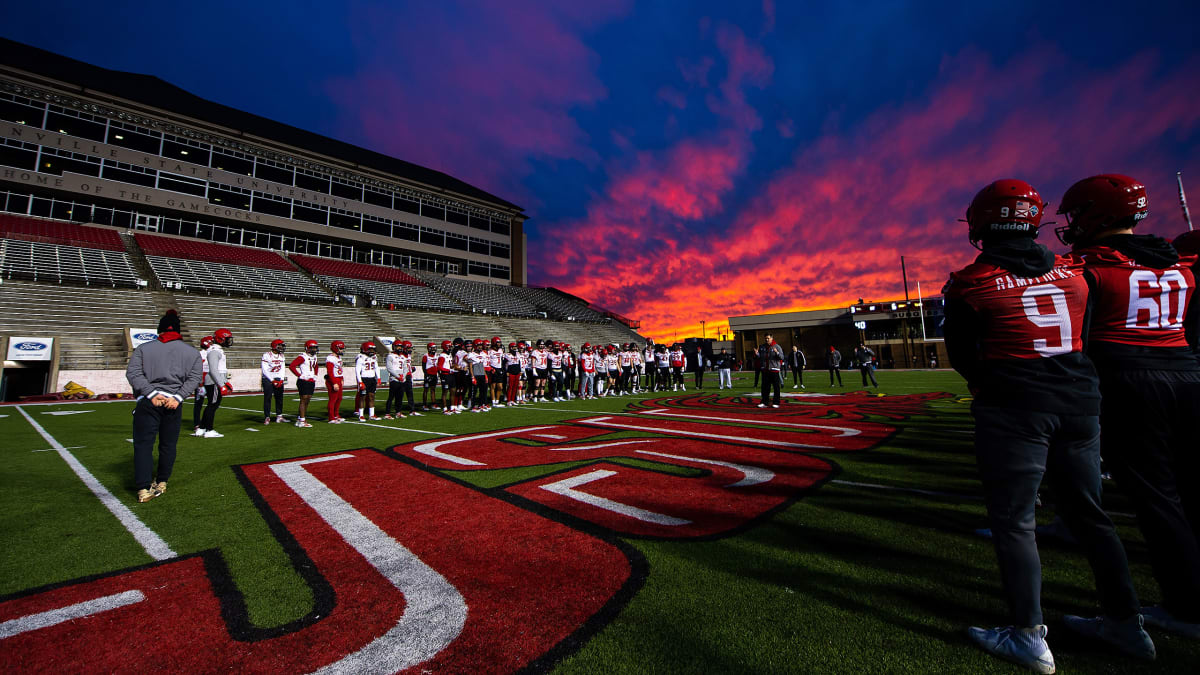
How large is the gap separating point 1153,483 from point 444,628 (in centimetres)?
324

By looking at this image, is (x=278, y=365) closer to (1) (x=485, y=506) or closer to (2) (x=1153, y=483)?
(1) (x=485, y=506)

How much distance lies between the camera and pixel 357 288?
3447 centimetres

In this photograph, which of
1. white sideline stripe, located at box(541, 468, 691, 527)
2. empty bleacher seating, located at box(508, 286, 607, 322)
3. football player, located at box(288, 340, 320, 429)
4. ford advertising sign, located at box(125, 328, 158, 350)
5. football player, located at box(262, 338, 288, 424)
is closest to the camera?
white sideline stripe, located at box(541, 468, 691, 527)

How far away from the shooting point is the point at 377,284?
121 ft

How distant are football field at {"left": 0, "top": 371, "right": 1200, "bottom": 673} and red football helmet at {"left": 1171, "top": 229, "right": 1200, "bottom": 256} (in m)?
1.93

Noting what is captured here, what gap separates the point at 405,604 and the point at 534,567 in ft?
2.32

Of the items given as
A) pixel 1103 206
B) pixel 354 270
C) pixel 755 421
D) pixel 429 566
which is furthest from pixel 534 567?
pixel 354 270

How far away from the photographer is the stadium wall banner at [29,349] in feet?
55.6

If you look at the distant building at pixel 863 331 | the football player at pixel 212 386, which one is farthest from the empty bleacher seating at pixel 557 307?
the football player at pixel 212 386

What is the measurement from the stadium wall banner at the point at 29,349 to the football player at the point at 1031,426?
27692 millimetres

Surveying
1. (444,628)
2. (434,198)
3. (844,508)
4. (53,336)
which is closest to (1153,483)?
(844,508)

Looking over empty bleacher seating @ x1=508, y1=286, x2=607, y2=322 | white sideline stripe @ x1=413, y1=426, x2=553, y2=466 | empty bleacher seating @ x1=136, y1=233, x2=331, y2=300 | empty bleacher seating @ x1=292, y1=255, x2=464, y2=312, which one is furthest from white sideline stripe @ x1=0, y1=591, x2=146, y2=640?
empty bleacher seating @ x1=508, y1=286, x2=607, y2=322

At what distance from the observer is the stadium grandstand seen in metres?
22.3

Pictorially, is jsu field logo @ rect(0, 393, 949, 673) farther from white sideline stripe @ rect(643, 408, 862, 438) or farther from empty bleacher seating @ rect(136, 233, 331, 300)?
empty bleacher seating @ rect(136, 233, 331, 300)
